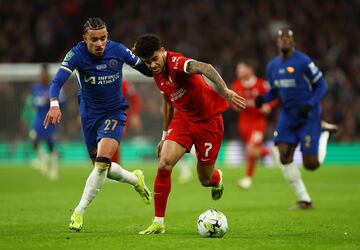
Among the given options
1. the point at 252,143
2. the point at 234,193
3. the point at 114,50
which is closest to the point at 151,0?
the point at 252,143

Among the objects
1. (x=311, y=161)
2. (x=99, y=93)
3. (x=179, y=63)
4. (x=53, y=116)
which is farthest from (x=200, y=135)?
(x=311, y=161)

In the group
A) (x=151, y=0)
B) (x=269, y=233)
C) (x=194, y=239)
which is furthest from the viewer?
(x=151, y=0)

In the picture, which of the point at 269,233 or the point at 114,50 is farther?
the point at 114,50

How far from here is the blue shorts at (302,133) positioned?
44.1ft

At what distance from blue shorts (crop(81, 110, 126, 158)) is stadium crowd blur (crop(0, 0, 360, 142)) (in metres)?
18.1

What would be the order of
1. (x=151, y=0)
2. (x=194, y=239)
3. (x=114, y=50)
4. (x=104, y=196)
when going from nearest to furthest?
1. (x=194, y=239)
2. (x=114, y=50)
3. (x=104, y=196)
4. (x=151, y=0)

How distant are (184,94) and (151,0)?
2325cm

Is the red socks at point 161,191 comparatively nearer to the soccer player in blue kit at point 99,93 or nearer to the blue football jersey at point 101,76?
the soccer player in blue kit at point 99,93

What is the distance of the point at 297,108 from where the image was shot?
13438mm

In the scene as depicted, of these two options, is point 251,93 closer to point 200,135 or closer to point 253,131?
point 253,131

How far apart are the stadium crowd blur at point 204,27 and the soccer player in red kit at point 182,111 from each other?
1873 cm

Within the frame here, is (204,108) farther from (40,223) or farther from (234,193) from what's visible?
(234,193)

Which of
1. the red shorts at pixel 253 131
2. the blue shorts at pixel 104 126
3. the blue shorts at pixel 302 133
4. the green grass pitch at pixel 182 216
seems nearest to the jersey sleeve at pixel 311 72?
the blue shorts at pixel 302 133

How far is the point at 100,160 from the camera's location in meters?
A: 10.1
